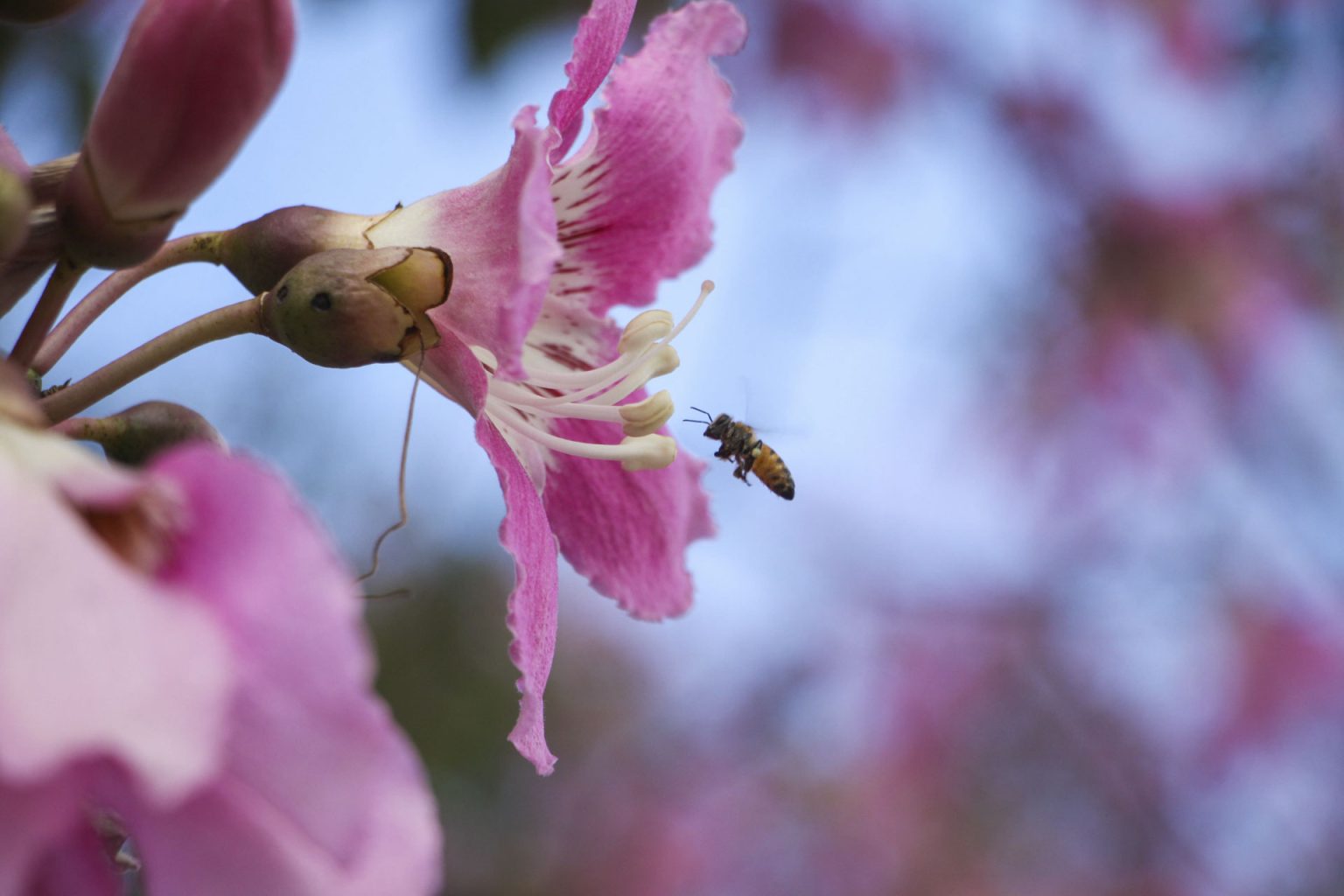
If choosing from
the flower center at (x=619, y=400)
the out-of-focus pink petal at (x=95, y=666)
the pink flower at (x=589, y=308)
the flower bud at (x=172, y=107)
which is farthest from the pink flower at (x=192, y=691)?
the flower center at (x=619, y=400)

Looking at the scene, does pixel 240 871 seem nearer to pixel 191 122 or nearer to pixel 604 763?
pixel 191 122

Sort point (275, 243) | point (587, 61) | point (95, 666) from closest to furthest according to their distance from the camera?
point (95, 666) < point (275, 243) < point (587, 61)

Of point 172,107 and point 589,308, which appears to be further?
point 589,308

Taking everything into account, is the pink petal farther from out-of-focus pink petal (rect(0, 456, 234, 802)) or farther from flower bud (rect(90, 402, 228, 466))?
out-of-focus pink petal (rect(0, 456, 234, 802))

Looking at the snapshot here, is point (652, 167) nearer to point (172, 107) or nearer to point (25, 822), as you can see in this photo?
point (172, 107)

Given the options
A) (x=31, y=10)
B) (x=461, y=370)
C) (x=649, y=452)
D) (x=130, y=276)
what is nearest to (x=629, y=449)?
(x=649, y=452)

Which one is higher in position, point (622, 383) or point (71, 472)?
point (71, 472)
